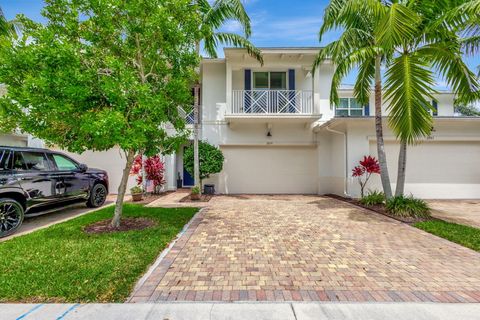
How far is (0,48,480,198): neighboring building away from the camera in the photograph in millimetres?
11664

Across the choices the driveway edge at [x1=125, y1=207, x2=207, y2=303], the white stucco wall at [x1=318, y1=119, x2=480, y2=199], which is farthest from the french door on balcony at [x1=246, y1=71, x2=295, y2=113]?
the driveway edge at [x1=125, y1=207, x2=207, y2=303]

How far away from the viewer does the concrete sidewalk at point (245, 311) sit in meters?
2.86

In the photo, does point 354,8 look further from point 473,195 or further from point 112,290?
point 473,195

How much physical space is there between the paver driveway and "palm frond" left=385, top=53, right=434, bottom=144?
8.26 feet

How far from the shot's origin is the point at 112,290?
132 inches

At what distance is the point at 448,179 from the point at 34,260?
14582 mm

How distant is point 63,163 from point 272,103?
357 inches

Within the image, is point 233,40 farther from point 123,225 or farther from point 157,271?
point 157,271

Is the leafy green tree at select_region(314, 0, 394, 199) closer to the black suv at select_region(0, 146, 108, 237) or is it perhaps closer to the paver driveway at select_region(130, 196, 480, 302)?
the paver driveway at select_region(130, 196, 480, 302)

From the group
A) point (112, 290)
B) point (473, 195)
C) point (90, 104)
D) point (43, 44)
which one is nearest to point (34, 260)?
point (112, 290)

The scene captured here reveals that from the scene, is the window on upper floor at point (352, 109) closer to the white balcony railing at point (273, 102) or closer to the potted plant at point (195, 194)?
the white balcony railing at point (273, 102)

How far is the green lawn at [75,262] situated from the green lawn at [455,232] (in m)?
5.98

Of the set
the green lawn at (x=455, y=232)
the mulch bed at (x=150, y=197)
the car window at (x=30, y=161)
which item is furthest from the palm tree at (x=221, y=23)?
the green lawn at (x=455, y=232)

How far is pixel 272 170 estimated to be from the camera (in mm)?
13789
